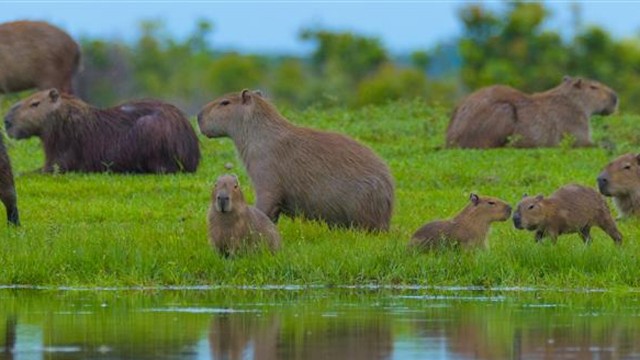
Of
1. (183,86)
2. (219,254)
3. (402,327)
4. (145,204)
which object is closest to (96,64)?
(183,86)

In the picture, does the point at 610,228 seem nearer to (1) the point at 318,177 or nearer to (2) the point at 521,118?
(1) the point at 318,177

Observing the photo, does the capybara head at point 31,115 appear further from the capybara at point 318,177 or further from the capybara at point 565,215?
the capybara at point 565,215

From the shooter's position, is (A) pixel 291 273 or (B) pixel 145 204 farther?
(B) pixel 145 204

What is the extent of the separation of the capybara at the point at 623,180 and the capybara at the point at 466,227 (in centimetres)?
202

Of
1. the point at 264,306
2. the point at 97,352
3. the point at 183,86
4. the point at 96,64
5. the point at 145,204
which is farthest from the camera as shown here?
the point at 183,86

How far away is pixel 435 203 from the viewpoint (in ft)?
47.1

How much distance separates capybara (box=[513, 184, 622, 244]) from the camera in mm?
11750

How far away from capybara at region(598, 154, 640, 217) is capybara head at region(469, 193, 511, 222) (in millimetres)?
2016

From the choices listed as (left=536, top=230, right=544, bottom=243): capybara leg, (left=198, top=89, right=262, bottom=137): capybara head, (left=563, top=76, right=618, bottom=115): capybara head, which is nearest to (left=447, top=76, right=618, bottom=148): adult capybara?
(left=563, top=76, right=618, bottom=115): capybara head

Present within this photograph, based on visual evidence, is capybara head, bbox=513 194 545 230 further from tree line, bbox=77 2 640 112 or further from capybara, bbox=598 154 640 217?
tree line, bbox=77 2 640 112

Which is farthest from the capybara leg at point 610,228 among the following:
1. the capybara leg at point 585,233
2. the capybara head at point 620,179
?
the capybara head at point 620,179

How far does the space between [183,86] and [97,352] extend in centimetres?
3416

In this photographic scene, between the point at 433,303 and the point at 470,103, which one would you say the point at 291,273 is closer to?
the point at 433,303

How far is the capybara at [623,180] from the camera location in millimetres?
13539
